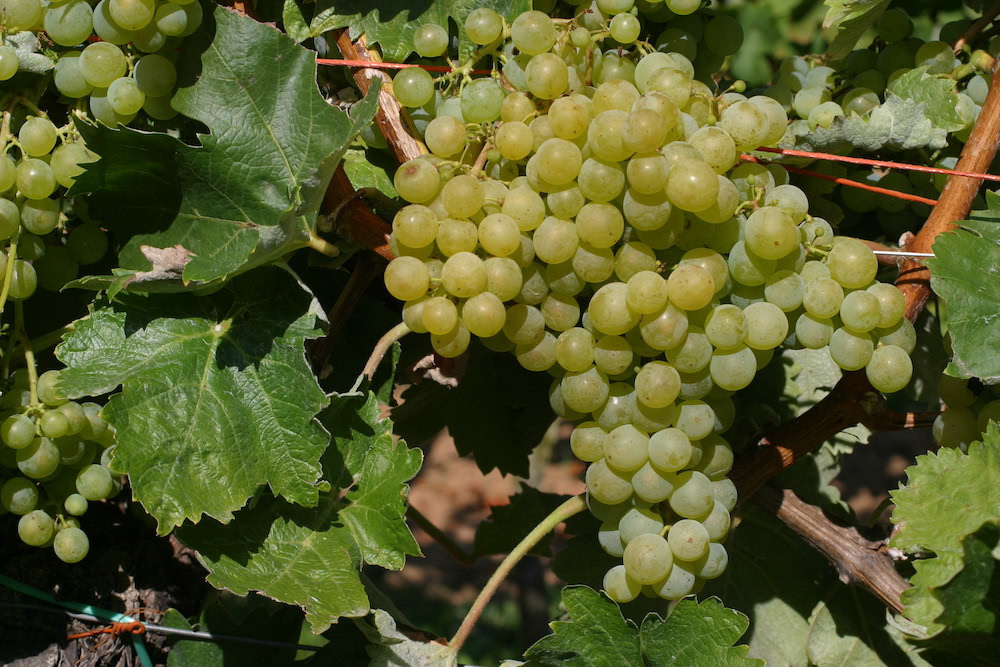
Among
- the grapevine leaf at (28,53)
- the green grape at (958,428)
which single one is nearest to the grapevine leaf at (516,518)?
the green grape at (958,428)

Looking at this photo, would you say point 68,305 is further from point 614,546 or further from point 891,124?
point 891,124

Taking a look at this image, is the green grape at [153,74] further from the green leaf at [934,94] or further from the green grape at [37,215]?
the green leaf at [934,94]

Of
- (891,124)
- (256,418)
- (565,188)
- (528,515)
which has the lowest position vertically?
(528,515)

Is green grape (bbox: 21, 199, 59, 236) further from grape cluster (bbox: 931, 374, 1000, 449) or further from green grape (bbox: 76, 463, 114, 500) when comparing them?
grape cluster (bbox: 931, 374, 1000, 449)

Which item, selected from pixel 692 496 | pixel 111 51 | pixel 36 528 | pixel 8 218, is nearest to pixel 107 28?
pixel 111 51

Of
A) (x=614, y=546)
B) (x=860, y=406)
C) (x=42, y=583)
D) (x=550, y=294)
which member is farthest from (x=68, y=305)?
(x=860, y=406)

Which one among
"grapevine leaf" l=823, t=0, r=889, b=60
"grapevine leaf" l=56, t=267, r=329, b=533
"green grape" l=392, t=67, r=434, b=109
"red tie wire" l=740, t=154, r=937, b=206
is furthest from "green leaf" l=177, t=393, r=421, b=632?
"grapevine leaf" l=823, t=0, r=889, b=60
